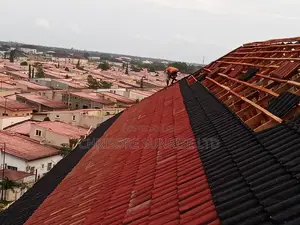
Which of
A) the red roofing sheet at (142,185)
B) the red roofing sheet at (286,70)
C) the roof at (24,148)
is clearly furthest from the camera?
the roof at (24,148)

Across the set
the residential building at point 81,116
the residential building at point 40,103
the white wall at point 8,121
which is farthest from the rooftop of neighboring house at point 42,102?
the white wall at point 8,121

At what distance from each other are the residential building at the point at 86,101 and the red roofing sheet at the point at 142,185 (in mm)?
40929

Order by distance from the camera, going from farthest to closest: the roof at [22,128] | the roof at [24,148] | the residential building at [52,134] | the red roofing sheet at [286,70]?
the roof at [22,128]
the residential building at [52,134]
the roof at [24,148]
the red roofing sheet at [286,70]

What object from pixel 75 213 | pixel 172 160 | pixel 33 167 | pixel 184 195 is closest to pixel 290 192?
pixel 184 195

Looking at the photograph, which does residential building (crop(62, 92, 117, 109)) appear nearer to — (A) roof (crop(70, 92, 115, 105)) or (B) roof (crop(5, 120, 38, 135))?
(A) roof (crop(70, 92, 115, 105))

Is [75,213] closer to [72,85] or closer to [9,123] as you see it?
[9,123]

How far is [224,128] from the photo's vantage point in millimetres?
5898

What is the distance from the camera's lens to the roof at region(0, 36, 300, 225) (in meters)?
3.39

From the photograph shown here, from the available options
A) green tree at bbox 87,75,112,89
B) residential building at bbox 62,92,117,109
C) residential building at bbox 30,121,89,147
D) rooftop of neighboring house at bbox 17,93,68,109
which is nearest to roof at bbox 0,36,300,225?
residential building at bbox 30,121,89,147

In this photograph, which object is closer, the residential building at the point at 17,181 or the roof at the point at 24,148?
the residential building at the point at 17,181

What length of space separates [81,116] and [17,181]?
1649 centimetres

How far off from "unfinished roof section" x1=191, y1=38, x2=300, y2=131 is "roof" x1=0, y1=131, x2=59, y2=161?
1722 centimetres

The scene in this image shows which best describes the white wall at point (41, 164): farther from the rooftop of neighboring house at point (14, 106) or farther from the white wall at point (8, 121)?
the rooftop of neighboring house at point (14, 106)

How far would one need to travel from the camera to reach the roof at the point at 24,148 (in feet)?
81.9
